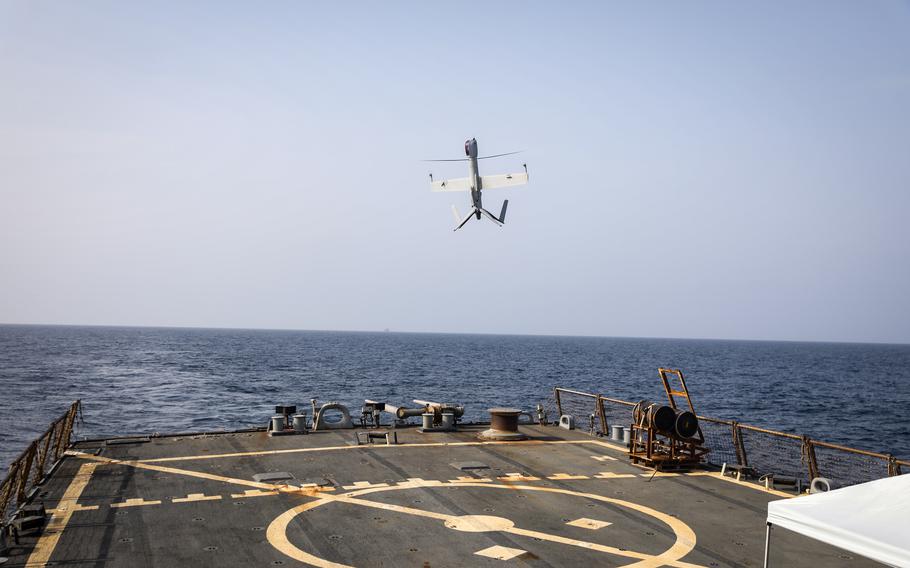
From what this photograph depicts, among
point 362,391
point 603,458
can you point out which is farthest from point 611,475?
point 362,391

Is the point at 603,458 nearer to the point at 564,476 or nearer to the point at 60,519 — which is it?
the point at 564,476

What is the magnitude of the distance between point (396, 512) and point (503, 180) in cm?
2599

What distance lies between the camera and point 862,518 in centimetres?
1041

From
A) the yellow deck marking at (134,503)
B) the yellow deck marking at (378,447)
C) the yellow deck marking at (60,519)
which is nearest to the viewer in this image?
the yellow deck marking at (60,519)

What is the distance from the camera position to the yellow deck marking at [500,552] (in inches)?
578

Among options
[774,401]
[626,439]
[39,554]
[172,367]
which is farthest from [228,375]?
[39,554]

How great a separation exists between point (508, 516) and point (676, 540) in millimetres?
4180

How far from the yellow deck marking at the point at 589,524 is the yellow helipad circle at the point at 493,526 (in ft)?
3.74

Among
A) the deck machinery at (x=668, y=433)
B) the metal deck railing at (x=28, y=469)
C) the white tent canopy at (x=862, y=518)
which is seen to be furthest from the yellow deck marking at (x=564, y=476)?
the metal deck railing at (x=28, y=469)

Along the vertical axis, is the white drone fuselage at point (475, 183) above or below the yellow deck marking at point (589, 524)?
above

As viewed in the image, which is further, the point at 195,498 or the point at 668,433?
the point at 668,433

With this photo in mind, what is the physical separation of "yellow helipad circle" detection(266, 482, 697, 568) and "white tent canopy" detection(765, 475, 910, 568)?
12.3 feet

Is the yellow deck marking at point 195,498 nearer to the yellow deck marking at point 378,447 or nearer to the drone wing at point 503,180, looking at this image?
the yellow deck marking at point 378,447

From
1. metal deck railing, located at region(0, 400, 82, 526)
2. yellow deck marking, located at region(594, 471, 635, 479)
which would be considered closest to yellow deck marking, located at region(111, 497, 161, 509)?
metal deck railing, located at region(0, 400, 82, 526)
